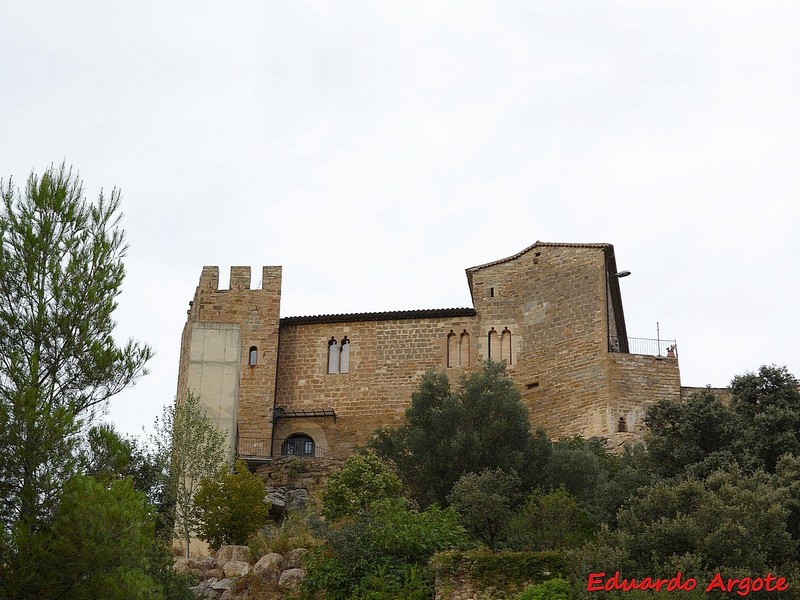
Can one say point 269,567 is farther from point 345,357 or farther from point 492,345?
point 492,345

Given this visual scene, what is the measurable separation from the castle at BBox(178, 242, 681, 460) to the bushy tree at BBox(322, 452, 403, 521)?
10.5 metres

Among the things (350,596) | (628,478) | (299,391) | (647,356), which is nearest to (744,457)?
(628,478)

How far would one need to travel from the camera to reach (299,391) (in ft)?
144

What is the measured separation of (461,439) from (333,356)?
13329 mm

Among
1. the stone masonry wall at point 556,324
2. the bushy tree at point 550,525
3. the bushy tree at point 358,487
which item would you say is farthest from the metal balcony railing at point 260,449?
the bushy tree at point 550,525

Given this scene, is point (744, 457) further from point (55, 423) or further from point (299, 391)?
point (299, 391)

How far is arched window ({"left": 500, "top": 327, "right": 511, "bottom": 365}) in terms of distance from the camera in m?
43.6

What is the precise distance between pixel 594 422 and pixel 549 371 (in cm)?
273

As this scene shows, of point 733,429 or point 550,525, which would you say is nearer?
point 550,525

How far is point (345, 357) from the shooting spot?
44.4 meters

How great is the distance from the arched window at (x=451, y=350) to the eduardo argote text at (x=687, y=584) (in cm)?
2201

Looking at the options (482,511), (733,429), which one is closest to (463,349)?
(733,429)

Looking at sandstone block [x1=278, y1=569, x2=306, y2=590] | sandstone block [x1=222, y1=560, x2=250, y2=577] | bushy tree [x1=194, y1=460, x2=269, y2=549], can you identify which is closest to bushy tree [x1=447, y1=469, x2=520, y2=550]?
sandstone block [x1=278, y1=569, x2=306, y2=590]

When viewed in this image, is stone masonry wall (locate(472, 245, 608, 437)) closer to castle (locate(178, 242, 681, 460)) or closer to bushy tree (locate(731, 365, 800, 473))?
castle (locate(178, 242, 681, 460))
